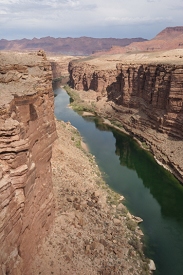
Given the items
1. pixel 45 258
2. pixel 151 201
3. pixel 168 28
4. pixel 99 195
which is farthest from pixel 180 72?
pixel 168 28

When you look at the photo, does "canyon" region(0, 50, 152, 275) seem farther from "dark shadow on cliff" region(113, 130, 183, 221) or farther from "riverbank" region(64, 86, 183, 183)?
"riverbank" region(64, 86, 183, 183)

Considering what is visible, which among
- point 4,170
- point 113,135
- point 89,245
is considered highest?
point 4,170

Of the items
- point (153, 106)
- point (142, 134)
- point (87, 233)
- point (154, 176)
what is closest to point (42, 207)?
point (87, 233)

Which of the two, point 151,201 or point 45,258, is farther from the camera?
point 151,201

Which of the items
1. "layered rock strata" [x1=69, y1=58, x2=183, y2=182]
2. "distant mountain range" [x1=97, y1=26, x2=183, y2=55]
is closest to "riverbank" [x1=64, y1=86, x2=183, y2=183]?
"layered rock strata" [x1=69, y1=58, x2=183, y2=182]

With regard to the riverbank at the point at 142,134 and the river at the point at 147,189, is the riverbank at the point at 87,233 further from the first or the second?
the riverbank at the point at 142,134

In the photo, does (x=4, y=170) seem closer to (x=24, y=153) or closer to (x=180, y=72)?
(x=24, y=153)

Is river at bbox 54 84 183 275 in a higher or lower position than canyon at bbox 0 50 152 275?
lower
